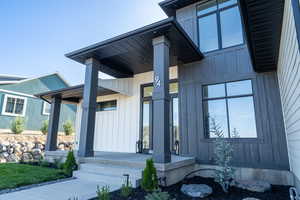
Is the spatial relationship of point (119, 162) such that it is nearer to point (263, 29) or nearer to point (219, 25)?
point (263, 29)

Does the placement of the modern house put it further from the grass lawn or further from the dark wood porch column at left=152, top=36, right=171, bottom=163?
the grass lawn

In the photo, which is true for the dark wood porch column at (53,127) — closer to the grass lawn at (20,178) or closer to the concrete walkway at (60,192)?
the grass lawn at (20,178)

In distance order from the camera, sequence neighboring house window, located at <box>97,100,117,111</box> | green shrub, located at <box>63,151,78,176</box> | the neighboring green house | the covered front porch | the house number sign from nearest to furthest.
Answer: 1. the covered front porch
2. the house number sign
3. green shrub, located at <box>63,151,78,176</box>
4. neighboring house window, located at <box>97,100,117,111</box>
5. the neighboring green house

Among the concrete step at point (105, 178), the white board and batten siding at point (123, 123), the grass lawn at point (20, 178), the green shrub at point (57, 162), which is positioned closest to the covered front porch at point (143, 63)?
the white board and batten siding at point (123, 123)

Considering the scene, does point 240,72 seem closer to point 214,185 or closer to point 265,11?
point 265,11

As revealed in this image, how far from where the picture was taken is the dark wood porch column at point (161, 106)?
4.04 meters

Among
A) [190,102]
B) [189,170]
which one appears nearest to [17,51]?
[190,102]

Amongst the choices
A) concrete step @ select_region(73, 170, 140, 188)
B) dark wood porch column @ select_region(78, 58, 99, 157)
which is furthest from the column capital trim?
concrete step @ select_region(73, 170, 140, 188)

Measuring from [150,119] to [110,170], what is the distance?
3.15 m

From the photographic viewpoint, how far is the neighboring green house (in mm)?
12422

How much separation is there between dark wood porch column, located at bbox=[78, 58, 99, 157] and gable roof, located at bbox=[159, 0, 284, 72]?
14.4 ft

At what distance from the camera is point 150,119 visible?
7258mm

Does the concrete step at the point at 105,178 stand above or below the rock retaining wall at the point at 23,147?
below

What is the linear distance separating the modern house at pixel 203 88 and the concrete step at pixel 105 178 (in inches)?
22.0
